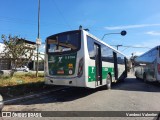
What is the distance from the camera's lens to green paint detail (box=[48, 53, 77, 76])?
35.0 ft

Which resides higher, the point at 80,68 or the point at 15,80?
the point at 80,68

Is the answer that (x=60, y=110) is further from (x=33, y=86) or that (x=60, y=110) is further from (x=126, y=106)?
(x=33, y=86)

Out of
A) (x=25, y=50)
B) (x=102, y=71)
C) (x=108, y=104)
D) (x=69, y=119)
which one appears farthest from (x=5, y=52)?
(x=69, y=119)

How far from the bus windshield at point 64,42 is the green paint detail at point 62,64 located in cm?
30

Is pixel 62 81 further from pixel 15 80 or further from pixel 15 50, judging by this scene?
pixel 15 50

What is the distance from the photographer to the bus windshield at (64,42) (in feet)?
35.5

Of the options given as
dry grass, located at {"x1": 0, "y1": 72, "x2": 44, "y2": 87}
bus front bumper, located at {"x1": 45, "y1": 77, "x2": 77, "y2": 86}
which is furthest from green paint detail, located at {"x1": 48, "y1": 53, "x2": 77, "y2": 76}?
dry grass, located at {"x1": 0, "y1": 72, "x2": 44, "y2": 87}

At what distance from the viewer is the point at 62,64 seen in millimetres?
11016

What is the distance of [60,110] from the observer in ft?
25.9

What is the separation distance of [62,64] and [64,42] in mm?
1117

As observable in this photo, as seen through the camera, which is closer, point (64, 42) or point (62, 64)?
point (62, 64)

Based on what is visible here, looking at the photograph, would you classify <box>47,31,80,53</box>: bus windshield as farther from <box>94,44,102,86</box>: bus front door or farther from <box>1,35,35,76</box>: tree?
<box>1,35,35,76</box>: tree

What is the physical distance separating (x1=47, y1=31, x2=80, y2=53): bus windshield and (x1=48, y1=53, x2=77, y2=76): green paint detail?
1.00 ft

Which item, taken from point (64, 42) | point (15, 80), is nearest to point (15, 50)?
point (15, 80)
